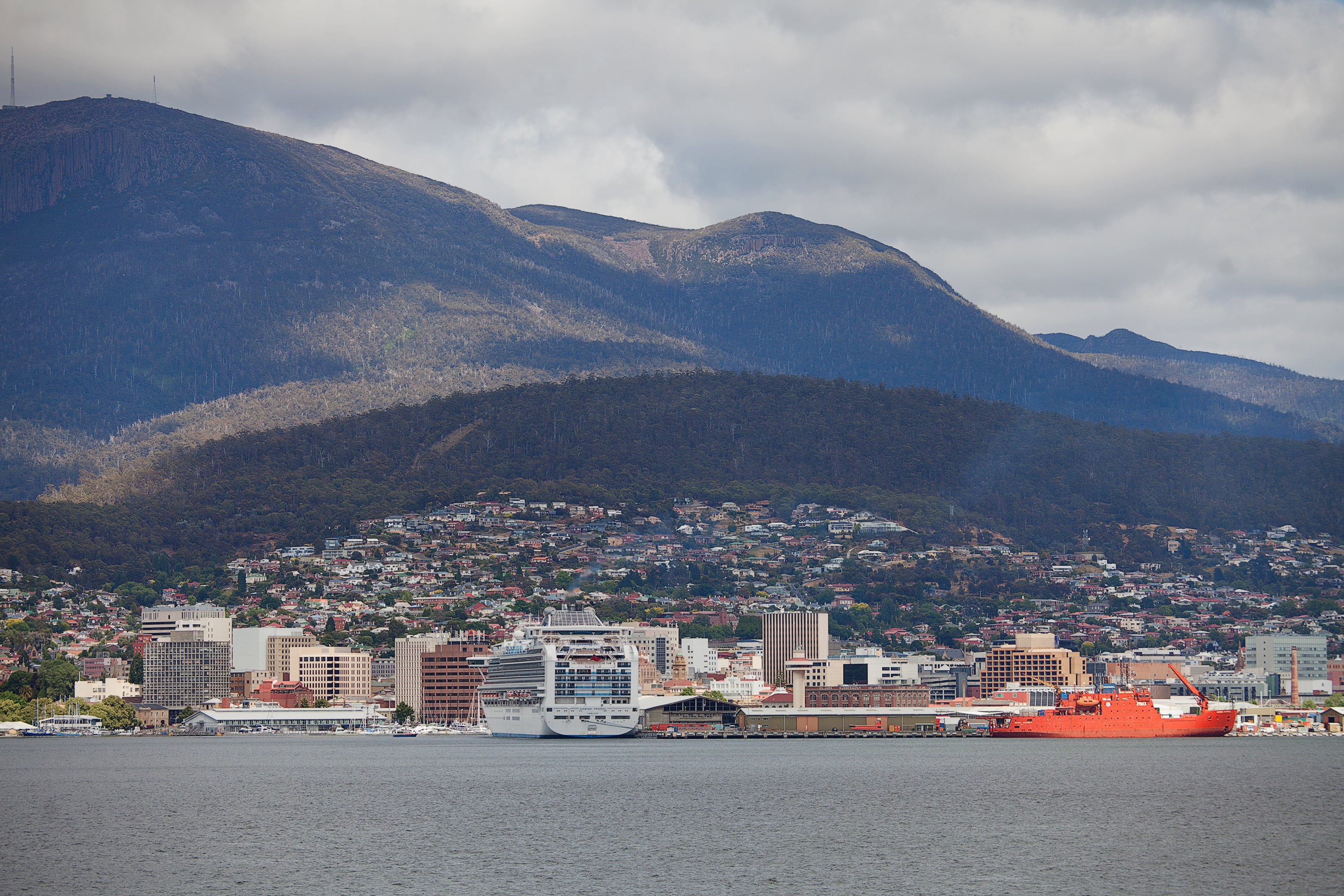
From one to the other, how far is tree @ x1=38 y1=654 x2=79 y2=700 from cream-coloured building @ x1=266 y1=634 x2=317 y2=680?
1996 centimetres

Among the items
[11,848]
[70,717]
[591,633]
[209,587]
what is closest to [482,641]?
[591,633]

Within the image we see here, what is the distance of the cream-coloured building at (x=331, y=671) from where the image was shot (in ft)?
537

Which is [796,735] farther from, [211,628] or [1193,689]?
[211,628]

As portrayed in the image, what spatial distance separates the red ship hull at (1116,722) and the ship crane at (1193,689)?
1801mm

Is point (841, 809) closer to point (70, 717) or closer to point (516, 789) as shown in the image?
point (516, 789)

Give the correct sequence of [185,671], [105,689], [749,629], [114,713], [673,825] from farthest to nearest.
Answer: [749,629] < [185,671] < [105,689] < [114,713] < [673,825]

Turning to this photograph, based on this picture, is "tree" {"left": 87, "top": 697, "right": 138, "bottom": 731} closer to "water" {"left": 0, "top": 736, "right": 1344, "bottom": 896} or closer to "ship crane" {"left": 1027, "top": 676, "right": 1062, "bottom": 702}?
"water" {"left": 0, "top": 736, "right": 1344, "bottom": 896}

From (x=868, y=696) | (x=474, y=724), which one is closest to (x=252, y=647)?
(x=474, y=724)

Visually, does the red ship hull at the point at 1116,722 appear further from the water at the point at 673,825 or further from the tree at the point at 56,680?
the tree at the point at 56,680

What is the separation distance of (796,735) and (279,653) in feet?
175

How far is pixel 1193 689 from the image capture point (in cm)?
15138

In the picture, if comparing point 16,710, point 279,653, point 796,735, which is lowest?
point 796,735

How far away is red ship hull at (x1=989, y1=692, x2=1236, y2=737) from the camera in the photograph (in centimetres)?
13675

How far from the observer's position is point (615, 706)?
13550 centimetres
